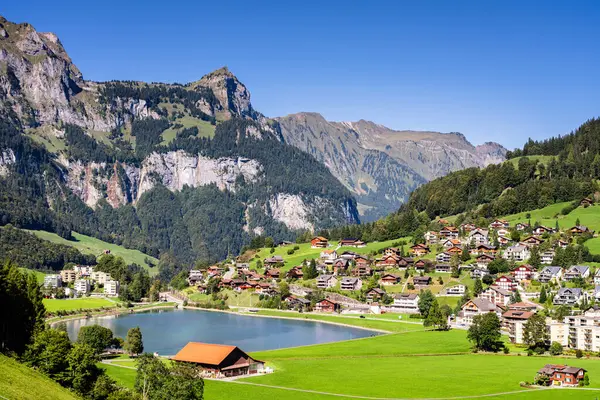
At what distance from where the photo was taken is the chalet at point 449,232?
485 ft

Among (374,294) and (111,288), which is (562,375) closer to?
(374,294)

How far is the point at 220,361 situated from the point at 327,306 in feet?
201

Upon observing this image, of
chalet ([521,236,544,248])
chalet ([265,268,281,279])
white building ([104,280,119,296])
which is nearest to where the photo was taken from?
chalet ([521,236,544,248])

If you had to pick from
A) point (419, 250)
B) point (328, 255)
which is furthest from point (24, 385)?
point (328, 255)

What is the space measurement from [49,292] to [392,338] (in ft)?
293

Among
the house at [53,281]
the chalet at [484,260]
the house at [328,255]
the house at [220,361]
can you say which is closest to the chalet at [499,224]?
the chalet at [484,260]

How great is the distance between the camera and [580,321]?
3236 inches

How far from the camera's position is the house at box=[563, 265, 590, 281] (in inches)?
4331

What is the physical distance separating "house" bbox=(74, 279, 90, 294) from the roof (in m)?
100

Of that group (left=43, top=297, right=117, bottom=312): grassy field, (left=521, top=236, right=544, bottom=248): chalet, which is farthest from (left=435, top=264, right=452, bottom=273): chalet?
(left=43, top=297, right=117, bottom=312): grassy field

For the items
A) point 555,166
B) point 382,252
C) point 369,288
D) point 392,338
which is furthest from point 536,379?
point 555,166

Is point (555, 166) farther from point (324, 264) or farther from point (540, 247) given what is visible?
point (324, 264)

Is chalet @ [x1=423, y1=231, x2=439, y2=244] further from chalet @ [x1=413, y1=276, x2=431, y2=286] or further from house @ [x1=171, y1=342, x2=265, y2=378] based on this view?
house @ [x1=171, y1=342, x2=265, y2=378]

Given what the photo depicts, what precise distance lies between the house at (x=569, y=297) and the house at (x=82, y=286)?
105 metres
